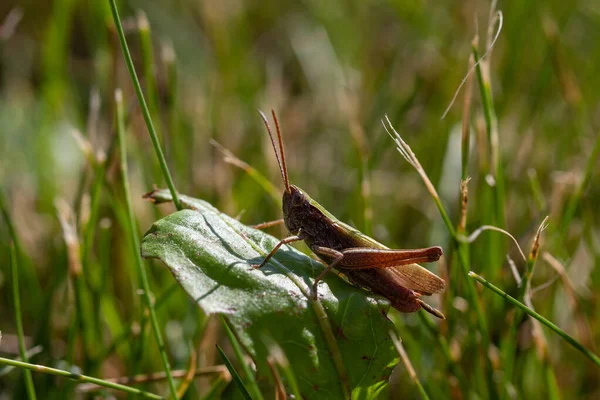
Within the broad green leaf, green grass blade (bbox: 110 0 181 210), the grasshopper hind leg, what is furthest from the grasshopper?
green grass blade (bbox: 110 0 181 210)

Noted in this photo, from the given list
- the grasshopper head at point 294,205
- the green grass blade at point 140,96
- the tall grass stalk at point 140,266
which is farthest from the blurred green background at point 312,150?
the green grass blade at point 140,96

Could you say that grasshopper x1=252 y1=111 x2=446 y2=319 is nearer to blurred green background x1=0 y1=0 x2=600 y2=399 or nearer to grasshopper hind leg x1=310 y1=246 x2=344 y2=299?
grasshopper hind leg x1=310 y1=246 x2=344 y2=299

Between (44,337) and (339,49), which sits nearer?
(44,337)

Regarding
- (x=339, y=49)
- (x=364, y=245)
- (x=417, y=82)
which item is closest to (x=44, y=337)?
(x=364, y=245)

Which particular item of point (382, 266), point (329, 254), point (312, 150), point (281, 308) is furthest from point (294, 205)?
point (312, 150)

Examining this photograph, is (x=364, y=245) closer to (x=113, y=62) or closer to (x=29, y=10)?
(x=113, y=62)

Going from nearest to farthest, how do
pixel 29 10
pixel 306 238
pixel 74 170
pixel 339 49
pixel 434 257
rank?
pixel 434 257
pixel 306 238
pixel 74 170
pixel 339 49
pixel 29 10
